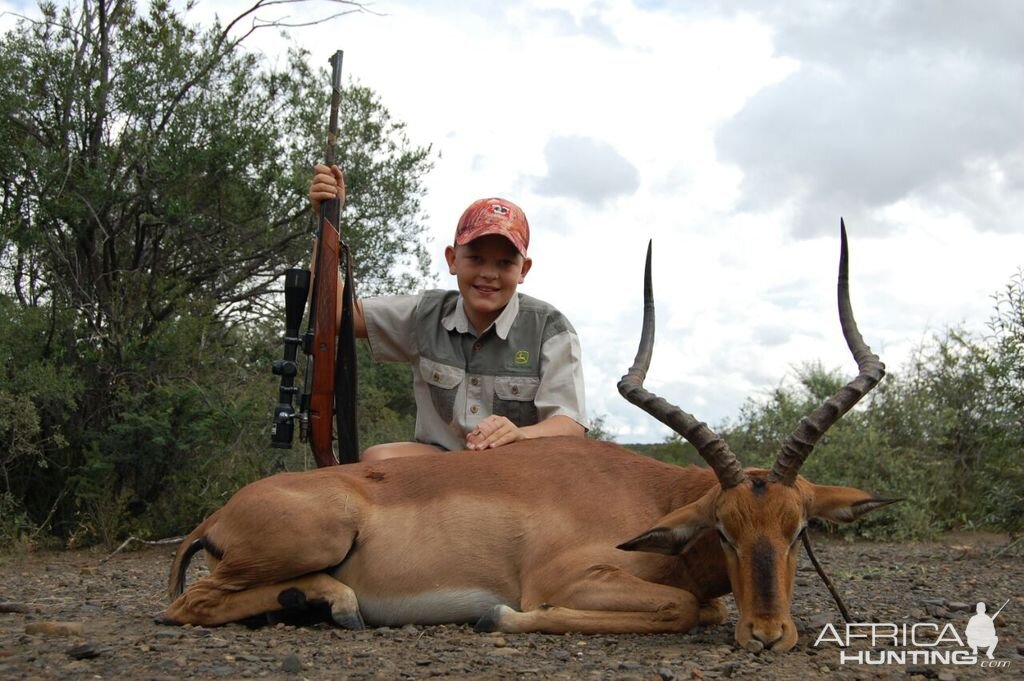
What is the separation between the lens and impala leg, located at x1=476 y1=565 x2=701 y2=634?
4953 mm

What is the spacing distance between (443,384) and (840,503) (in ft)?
8.29

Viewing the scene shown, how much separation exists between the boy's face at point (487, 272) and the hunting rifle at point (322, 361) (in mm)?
741

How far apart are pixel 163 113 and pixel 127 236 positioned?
1.27 meters

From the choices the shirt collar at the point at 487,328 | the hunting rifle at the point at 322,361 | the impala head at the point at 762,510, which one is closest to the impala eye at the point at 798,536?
the impala head at the point at 762,510

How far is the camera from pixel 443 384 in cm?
663

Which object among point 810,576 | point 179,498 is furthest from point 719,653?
point 179,498

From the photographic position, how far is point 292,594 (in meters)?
5.32

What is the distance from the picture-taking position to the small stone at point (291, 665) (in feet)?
13.7

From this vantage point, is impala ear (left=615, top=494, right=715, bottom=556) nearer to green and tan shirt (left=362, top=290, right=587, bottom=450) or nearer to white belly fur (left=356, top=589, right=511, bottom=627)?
white belly fur (left=356, top=589, right=511, bottom=627)

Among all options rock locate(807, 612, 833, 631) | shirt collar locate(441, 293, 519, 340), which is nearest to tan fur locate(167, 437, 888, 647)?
rock locate(807, 612, 833, 631)

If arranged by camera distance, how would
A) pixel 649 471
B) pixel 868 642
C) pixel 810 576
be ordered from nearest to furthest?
pixel 868 642 → pixel 649 471 → pixel 810 576

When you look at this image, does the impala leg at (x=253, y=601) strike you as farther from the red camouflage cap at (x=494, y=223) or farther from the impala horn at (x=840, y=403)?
the red camouflage cap at (x=494, y=223)

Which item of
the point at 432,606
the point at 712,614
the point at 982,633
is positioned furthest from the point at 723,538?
the point at 432,606

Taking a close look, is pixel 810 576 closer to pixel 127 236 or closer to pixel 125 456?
pixel 125 456
